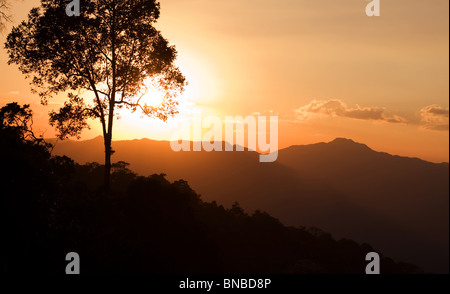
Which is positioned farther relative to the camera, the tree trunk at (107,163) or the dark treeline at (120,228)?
the tree trunk at (107,163)

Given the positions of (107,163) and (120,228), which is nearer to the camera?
(120,228)

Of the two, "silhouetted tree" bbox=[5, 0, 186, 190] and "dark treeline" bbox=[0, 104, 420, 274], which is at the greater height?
"silhouetted tree" bbox=[5, 0, 186, 190]

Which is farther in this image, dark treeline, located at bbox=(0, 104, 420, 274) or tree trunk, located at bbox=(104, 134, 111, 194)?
tree trunk, located at bbox=(104, 134, 111, 194)

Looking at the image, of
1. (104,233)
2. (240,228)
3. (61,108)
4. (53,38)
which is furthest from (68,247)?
(240,228)

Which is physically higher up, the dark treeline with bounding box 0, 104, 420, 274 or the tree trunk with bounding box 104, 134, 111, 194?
the tree trunk with bounding box 104, 134, 111, 194

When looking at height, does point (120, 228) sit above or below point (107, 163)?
below

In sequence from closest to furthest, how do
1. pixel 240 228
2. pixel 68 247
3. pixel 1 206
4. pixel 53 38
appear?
pixel 1 206 → pixel 68 247 → pixel 53 38 → pixel 240 228

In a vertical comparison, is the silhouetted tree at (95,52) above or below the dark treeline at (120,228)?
above

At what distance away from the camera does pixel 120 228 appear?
70.2 feet

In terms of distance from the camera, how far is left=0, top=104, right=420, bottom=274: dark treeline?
14609 millimetres

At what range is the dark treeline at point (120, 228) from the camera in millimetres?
14609

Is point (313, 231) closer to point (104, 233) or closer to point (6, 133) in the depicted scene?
point (104, 233)
